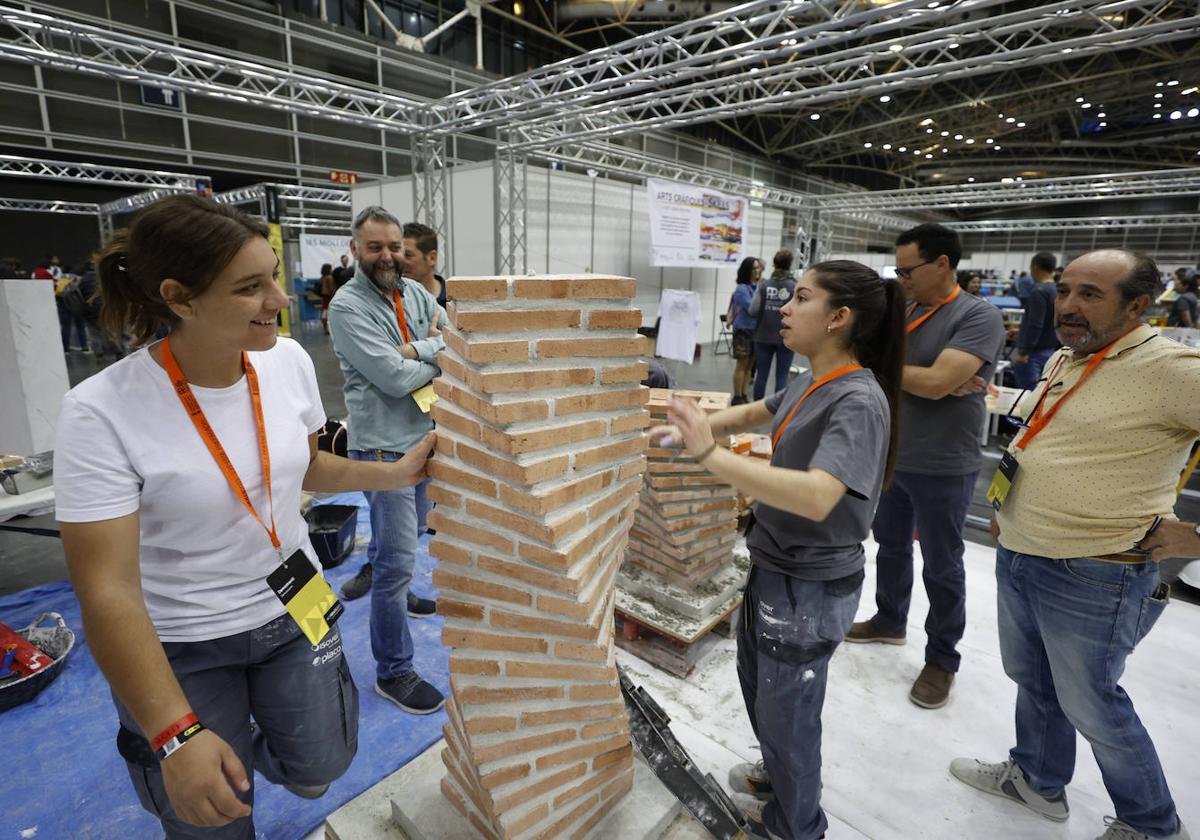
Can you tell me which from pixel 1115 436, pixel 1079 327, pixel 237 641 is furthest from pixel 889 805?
pixel 237 641

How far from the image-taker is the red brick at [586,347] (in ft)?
4.86

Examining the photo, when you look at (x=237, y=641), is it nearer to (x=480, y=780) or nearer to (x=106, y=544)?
(x=106, y=544)

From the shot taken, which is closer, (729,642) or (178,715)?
(178,715)

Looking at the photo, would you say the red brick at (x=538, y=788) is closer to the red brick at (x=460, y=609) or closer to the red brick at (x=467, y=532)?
the red brick at (x=460, y=609)

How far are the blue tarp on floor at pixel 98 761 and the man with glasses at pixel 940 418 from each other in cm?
226

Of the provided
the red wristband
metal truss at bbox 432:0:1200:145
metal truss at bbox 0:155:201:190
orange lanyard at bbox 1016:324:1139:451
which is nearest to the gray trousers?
the red wristband

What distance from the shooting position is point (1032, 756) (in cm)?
220

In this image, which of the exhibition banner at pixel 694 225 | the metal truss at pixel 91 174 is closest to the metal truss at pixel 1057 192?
the exhibition banner at pixel 694 225

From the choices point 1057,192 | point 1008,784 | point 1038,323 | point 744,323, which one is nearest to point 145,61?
point 744,323

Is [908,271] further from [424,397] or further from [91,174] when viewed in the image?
[91,174]

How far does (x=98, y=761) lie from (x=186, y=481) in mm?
1993

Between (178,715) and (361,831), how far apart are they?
94cm

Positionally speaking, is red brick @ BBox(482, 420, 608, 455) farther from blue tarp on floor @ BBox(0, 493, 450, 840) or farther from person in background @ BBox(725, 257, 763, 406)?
person in background @ BBox(725, 257, 763, 406)

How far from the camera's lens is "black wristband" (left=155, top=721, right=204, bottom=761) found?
1.11 m
